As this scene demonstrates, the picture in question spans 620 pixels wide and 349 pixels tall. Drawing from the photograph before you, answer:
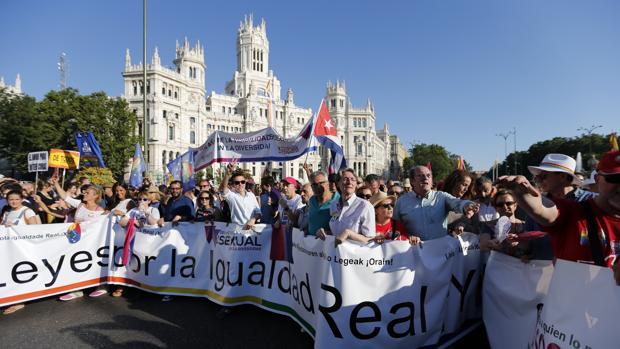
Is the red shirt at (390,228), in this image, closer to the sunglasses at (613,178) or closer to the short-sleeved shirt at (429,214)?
the short-sleeved shirt at (429,214)

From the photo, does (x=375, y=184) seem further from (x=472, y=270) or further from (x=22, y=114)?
(x=22, y=114)

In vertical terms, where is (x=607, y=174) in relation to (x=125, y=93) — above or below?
below

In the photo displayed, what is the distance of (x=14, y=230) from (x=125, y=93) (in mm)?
66557

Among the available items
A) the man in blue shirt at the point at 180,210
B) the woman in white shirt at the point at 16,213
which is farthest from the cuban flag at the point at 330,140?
the woman in white shirt at the point at 16,213

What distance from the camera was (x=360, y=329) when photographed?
334cm

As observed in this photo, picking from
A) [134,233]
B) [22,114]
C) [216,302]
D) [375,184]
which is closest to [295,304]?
[216,302]

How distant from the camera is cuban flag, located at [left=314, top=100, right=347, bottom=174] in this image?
7.46 meters

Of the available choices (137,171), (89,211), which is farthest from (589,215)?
(137,171)

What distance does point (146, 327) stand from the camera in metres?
4.41

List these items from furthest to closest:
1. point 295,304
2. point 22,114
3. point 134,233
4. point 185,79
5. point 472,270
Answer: point 185,79
point 22,114
point 134,233
point 295,304
point 472,270

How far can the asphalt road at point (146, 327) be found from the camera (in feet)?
13.0

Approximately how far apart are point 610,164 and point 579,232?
460 millimetres

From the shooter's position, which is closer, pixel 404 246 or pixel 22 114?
pixel 404 246

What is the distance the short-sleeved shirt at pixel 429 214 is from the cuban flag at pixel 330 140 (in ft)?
11.3
